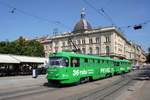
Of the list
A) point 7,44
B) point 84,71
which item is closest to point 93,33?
point 7,44

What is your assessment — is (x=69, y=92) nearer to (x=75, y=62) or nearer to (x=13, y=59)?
(x=75, y=62)

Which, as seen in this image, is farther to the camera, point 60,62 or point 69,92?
point 60,62

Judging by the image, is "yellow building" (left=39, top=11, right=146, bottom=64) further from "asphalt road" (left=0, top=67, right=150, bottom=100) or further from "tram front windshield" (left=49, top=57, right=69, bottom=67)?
"asphalt road" (left=0, top=67, right=150, bottom=100)

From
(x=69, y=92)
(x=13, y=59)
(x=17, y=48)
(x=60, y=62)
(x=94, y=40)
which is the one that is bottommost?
(x=69, y=92)

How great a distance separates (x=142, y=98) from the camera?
16125mm

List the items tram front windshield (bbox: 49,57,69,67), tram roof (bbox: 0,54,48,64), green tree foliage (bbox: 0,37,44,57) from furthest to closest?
green tree foliage (bbox: 0,37,44,57) → tram roof (bbox: 0,54,48,64) → tram front windshield (bbox: 49,57,69,67)

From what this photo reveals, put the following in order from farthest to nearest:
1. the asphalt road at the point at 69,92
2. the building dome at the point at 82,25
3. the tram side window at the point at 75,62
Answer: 1. the building dome at the point at 82,25
2. the tram side window at the point at 75,62
3. the asphalt road at the point at 69,92

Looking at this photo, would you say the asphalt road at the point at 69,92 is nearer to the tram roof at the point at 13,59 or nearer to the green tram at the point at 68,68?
the green tram at the point at 68,68

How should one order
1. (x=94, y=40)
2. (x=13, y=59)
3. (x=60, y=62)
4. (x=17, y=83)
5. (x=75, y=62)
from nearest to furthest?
(x=60, y=62), (x=75, y=62), (x=17, y=83), (x=13, y=59), (x=94, y=40)

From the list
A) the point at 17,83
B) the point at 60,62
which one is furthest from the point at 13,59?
the point at 60,62

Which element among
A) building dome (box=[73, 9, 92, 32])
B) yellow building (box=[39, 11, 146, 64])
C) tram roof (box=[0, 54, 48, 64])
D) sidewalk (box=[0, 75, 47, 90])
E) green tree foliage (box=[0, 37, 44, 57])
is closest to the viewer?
sidewalk (box=[0, 75, 47, 90])

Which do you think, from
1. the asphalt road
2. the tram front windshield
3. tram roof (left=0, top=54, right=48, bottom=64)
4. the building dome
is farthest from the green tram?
the building dome

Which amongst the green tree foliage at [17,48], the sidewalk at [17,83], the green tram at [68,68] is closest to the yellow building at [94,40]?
the green tree foliage at [17,48]

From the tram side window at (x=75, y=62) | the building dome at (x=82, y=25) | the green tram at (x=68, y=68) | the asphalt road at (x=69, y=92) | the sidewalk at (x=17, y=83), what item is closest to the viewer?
the asphalt road at (x=69, y=92)
